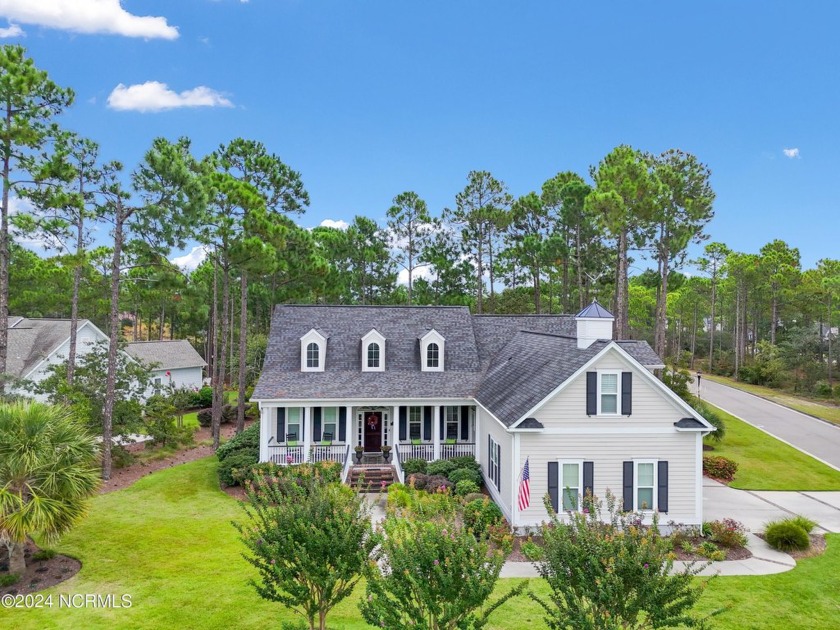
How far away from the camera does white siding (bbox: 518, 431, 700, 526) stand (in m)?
15.7

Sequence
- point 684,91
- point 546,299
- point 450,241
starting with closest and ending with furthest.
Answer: point 684,91 → point 450,241 → point 546,299

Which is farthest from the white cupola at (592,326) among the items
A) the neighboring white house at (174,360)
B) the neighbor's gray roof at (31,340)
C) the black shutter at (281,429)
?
the neighboring white house at (174,360)

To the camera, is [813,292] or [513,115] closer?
[513,115]

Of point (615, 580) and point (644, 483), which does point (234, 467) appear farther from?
point (615, 580)

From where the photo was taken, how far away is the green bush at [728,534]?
15023 millimetres

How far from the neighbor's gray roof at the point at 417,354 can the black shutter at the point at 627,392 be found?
2168 mm

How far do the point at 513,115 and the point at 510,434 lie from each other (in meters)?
19.6

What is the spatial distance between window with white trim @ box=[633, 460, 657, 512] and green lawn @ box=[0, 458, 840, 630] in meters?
3.07

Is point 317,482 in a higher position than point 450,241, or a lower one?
lower

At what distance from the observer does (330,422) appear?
22.7 meters

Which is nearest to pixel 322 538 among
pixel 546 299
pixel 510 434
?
pixel 510 434

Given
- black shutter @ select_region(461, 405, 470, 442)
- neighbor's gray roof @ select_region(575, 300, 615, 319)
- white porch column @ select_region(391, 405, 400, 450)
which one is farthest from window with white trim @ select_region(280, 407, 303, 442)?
neighbor's gray roof @ select_region(575, 300, 615, 319)

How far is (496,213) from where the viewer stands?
40.1 m

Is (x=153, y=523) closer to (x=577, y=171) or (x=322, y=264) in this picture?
(x=322, y=264)
